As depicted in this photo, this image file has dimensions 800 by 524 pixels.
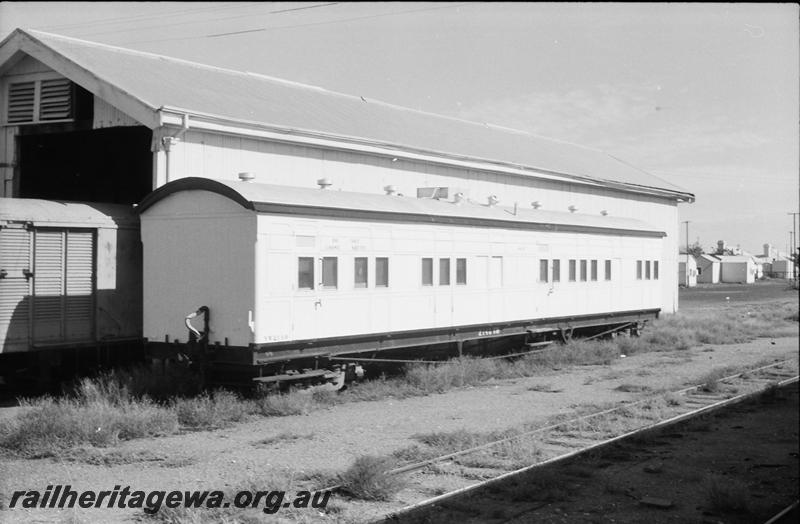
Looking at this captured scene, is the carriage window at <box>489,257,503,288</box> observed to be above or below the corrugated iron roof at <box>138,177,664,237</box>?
below

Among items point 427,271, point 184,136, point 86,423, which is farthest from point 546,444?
point 184,136

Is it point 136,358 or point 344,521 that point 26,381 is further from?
point 344,521

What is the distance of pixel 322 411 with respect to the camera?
13586 millimetres

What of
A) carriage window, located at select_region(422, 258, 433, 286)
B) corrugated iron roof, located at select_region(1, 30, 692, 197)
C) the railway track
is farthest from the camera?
corrugated iron roof, located at select_region(1, 30, 692, 197)

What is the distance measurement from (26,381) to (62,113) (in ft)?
20.7

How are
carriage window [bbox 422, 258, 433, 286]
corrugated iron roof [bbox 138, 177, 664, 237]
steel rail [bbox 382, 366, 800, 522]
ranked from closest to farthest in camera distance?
steel rail [bbox 382, 366, 800, 522], corrugated iron roof [bbox 138, 177, 664, 237], carriage window [bbox 422, 258, 433, 286]

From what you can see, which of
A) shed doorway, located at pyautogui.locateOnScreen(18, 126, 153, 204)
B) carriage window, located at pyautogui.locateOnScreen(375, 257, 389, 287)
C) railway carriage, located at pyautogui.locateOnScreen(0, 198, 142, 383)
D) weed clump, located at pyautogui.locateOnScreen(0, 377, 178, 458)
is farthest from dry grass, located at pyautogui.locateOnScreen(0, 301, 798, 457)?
shed doorway, located at pyautogui.locateOnScreen(18, 126, 153, 204)

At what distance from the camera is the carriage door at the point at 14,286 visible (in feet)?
Answer: 45.1

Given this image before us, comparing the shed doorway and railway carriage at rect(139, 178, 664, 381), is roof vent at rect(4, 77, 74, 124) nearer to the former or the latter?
the shed doorway

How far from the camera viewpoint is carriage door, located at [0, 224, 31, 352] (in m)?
13.7

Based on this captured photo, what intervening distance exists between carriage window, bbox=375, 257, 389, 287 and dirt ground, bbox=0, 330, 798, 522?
2107mm

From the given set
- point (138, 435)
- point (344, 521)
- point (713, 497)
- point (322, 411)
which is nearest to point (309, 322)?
point (322, 411)

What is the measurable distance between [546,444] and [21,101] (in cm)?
1445

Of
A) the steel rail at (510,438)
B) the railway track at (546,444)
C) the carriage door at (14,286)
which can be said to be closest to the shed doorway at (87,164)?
the carriage door at (14,286)
